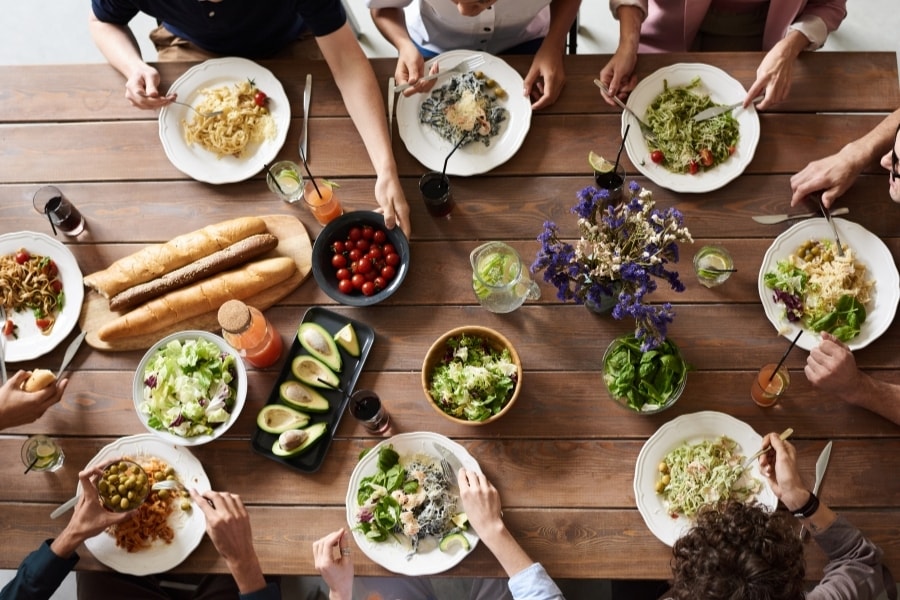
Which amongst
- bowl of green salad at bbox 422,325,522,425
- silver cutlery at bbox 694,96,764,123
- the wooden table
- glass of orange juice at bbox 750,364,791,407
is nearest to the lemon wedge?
the wooden table

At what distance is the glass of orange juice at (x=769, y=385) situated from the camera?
1.92 metres

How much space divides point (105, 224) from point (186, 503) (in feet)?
3.18

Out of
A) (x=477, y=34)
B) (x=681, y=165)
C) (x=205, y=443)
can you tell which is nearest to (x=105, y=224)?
(x=205, y=443)

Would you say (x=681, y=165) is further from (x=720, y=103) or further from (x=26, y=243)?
(x=26, y=243)

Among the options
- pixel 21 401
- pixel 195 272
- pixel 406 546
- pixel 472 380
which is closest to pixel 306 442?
pixel 406 546

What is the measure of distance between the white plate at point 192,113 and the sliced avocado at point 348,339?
63 cm

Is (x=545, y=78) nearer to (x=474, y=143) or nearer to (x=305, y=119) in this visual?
(x=474, y=143)

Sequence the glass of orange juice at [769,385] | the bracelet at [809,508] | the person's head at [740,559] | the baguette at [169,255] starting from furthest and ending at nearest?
1. the baguette at [169,255]
2. the glass of orange juice at [769,385]
3. the bracelet at [809,508]
4. the person's head at [740,559]

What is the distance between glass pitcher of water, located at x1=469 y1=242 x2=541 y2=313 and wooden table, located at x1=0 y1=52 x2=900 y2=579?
0.19ft

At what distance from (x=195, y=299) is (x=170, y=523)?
665 millimetres

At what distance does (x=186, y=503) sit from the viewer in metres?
1.98

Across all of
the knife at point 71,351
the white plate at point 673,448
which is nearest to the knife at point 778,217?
the white plate at point 673,448

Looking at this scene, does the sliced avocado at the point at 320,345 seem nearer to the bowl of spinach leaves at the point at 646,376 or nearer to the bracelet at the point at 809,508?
the bowl of spinach leaves at the point at 646,376

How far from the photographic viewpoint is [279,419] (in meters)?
2.03
